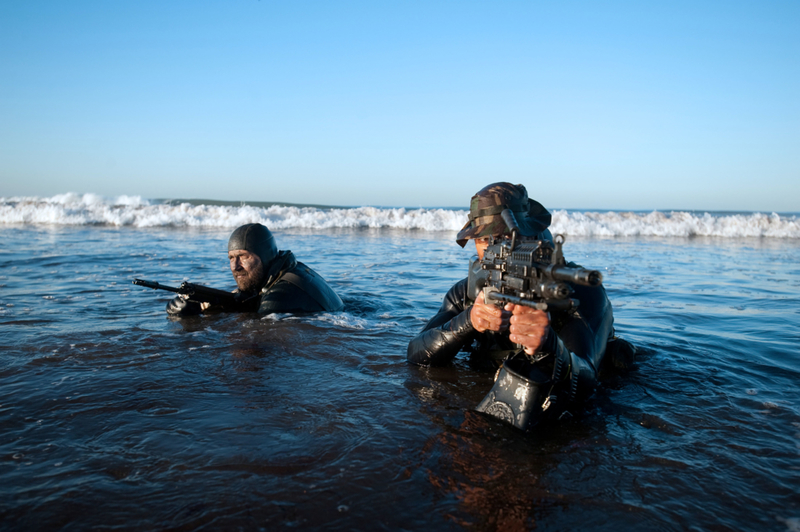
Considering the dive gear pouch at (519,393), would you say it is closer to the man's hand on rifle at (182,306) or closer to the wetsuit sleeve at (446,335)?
the wetsuit sleeve at (446,335)

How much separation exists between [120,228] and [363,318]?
1809cm

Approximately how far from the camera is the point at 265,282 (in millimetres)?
6551

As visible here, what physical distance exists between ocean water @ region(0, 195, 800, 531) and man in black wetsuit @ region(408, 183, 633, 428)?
19cm

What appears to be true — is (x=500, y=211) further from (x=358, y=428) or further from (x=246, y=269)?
(x=246, y=269)

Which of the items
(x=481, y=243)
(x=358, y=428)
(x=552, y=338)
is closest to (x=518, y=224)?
(x=481, y=243)

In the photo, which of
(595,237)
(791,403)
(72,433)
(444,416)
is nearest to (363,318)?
(444,416)

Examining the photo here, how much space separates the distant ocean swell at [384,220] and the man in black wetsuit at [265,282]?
1559 centimetres

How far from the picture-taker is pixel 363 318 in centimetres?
640

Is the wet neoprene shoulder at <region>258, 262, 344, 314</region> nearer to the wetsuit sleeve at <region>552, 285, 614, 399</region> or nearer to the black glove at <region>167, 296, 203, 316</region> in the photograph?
the black glove at <region>167, 296, 203, 316</region>

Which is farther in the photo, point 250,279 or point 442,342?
point 250,279

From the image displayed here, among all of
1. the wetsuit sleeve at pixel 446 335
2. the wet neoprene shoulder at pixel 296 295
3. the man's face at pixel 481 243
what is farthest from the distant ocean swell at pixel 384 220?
the man's face at pixel 481 243

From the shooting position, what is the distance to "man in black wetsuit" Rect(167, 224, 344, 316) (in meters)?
6.25

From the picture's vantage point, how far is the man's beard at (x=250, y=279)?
6.43 metres

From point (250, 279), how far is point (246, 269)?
0.14 meters
